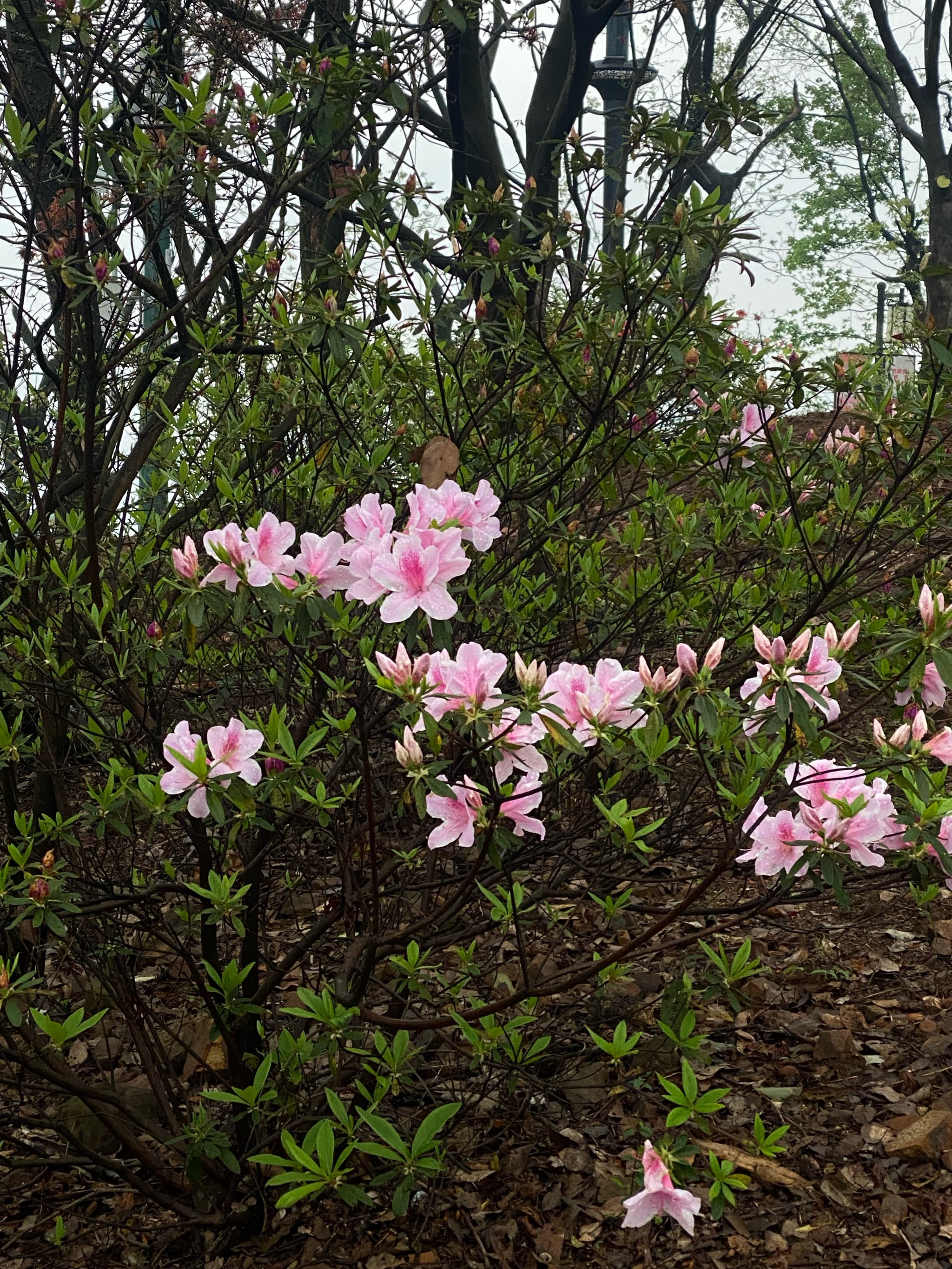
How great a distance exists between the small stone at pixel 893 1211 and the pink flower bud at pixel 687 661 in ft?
4.68

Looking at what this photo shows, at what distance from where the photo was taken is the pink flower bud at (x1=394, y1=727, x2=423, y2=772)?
1679 mm

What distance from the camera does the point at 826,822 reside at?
6.15 feet

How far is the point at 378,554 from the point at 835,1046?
2003mm

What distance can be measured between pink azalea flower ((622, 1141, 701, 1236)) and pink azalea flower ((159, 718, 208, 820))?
888mm

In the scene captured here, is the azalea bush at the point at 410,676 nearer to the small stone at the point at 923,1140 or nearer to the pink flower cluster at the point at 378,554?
the pink flower cluster at the point at 378,554

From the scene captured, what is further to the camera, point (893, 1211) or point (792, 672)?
point (893, 1211)

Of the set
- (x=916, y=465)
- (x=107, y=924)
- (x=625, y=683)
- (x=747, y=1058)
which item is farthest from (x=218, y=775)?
(x=916, y=465)

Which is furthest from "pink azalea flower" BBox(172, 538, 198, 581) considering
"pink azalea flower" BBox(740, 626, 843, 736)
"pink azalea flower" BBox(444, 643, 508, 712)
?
"pink azalea flower" BBox(740, 626, 843, 736)

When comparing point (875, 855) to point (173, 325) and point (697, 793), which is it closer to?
point (697, 793)

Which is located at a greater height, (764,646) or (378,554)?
(378,554)

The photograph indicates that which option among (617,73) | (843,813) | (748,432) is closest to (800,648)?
(843,813)

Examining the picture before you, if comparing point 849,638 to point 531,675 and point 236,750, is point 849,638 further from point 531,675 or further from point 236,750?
point 236,750

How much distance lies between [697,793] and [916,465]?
3.59ft

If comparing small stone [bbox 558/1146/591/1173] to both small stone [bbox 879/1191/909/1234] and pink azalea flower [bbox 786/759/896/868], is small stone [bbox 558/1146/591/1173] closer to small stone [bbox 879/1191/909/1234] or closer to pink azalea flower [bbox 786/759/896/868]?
small stone [bbox 879/1191/909/1234]
